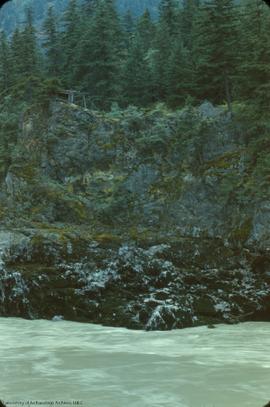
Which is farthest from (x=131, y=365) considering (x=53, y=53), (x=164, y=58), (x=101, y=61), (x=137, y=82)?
(x=53, y=53)

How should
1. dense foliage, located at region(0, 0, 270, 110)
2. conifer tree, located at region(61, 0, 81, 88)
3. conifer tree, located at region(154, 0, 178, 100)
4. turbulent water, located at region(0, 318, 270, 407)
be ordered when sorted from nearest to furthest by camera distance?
turbulent water, located at region(0, 318, 270, 407) → dense foliage, located at region(0, 0, 270, 110) → conifer tree, located at region(154, 0, 178, 100) → conifer tree, located at region(61, 0, 81, 88)

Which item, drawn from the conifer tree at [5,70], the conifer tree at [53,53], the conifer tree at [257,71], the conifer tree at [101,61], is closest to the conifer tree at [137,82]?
the conifer tree at [101,61]

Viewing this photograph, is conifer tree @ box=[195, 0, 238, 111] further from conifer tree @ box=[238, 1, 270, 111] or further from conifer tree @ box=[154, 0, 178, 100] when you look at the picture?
conifer tree @ box=[154, 0, 178, 100]

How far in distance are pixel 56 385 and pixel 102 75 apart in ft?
99.1

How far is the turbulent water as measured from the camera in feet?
28.1

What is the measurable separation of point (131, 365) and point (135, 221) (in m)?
10.5

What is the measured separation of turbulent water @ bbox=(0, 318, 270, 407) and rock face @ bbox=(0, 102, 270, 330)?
1.07 meters

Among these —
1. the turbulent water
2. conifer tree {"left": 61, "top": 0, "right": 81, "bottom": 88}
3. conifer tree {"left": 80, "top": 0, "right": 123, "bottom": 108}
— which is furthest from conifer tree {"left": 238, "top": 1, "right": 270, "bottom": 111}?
conifer tree {"left": 61, "top": 0, "right": 81, "bottom": 88}

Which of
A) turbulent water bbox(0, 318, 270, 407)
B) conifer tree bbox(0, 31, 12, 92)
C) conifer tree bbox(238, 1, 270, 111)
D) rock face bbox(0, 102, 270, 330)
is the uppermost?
conifer tree bbox(0, 31, 12, 92)

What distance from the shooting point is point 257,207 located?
19.3m

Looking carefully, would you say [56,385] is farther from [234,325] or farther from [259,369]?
[234,325]

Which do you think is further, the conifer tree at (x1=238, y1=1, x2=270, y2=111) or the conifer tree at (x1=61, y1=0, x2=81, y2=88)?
the conifer tree at (x1=61, y1=0, x2=81, y2=88)

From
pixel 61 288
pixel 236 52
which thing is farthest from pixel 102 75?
pixel 61 288

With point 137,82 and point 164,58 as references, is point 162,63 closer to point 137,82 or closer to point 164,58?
point 164,58
